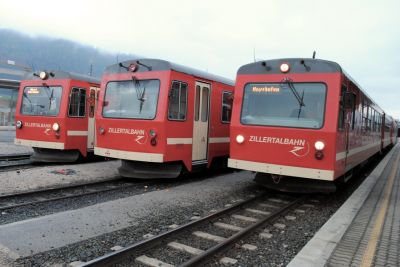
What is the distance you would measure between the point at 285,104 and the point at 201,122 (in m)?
3.12

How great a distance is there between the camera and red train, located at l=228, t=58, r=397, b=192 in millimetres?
7484

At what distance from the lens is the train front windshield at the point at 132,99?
9341 mm

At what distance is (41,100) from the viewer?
12445 millimetres

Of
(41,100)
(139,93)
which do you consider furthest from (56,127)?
(139,93)

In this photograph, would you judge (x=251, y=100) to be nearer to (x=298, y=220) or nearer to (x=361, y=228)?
(x=298, y=220)

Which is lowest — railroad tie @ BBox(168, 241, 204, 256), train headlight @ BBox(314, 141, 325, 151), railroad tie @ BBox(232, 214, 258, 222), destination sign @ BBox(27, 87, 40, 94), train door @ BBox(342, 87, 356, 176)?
railroad tie @ BBox(168, 241, 204, 256)

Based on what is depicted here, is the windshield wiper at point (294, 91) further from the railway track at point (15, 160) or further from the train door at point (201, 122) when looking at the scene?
the railway track at point (15, 160)

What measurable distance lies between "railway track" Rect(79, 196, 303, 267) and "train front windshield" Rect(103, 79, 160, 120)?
128 inches

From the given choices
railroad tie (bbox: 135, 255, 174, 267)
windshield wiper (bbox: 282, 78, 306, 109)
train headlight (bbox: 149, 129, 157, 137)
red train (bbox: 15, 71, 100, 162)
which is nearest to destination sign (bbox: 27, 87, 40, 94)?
red train (bbox: 15, 71, 100, 162)

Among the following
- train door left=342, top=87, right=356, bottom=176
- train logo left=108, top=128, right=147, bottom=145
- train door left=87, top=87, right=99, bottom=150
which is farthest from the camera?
train door left=87, top=87, right=99, bottom=150

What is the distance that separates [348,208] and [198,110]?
14.9 ft

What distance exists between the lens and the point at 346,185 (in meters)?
11.3

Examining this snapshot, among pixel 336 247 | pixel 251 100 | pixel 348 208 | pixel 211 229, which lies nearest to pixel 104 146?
pixel 251 100

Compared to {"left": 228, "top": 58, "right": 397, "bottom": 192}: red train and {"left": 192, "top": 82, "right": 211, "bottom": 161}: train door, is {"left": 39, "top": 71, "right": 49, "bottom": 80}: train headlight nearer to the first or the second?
{"left": 192, "top": 82, "right": 211, "bottom": 161}: train door
